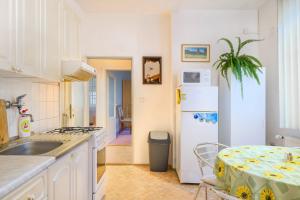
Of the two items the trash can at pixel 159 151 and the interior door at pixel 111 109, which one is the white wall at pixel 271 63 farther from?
the interior door at pixel 111 109

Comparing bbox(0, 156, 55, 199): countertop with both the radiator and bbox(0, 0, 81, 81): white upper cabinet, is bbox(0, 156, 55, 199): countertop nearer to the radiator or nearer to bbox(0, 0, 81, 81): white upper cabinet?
bbox(0, 0, 81, 81): white upper cabinet

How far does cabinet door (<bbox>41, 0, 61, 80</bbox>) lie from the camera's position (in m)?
1.88

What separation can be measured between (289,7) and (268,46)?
0.65 metres

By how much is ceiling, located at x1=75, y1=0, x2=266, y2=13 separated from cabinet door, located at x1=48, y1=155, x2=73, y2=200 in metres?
2.71

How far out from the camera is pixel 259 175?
114cm

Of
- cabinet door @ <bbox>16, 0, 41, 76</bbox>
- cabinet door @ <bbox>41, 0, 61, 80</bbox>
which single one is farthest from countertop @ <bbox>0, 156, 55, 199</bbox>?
cabinet door @ <bbox>41, 0, 61, 80</bbox>

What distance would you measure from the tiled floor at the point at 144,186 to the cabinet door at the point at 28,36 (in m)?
1.82

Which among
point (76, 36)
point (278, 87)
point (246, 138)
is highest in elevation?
point (76, 36)

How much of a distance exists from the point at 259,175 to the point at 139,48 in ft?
10.3

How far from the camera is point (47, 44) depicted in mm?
1936

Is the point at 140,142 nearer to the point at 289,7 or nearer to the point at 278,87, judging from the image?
the point at 278,87

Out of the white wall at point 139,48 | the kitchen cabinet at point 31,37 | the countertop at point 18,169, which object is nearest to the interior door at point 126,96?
the white wall at point 139,48

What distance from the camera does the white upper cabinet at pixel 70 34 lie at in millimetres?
2385

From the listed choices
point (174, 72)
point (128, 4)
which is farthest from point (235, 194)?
point (128, 4)
